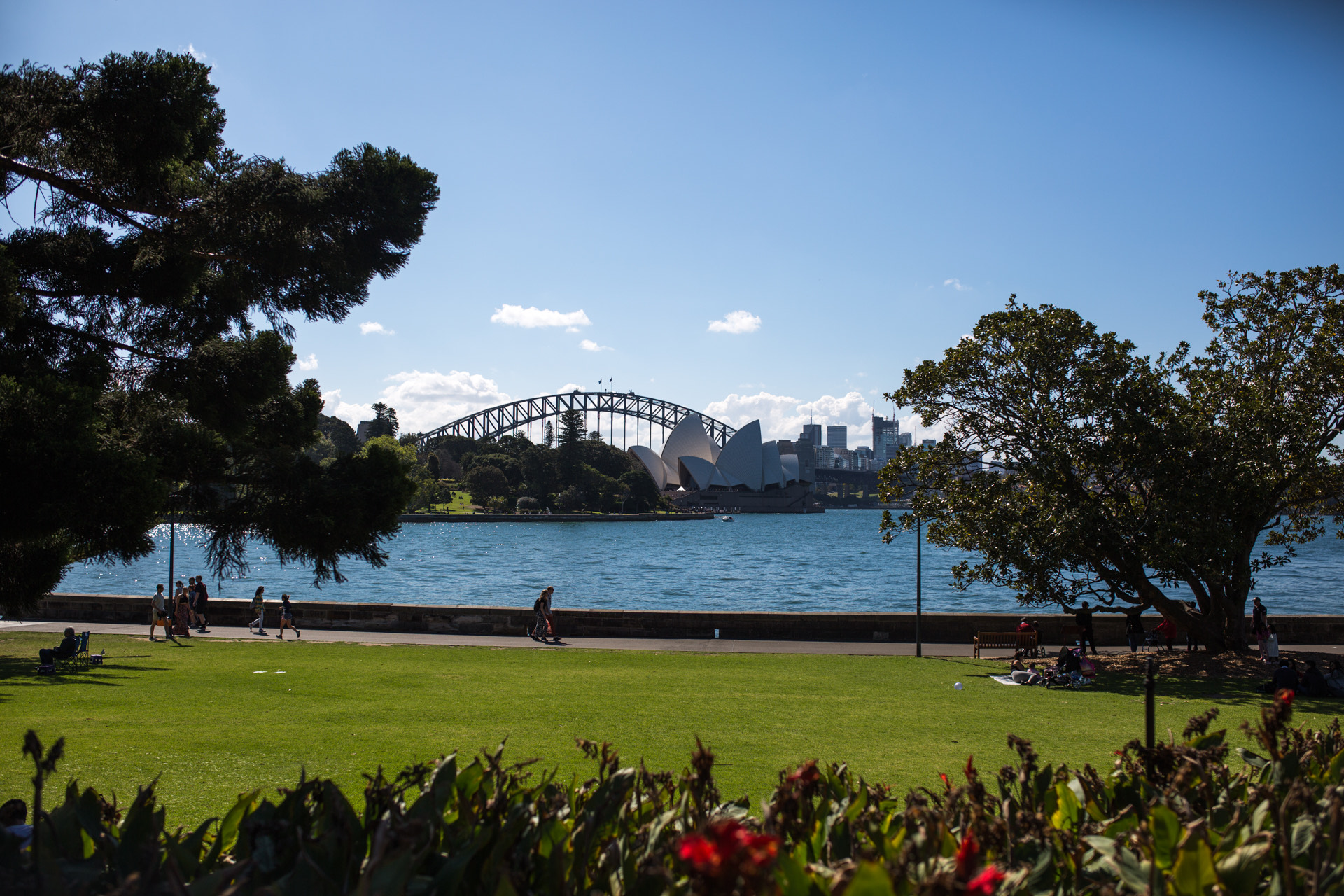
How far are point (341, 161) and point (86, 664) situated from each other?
28.7 ft

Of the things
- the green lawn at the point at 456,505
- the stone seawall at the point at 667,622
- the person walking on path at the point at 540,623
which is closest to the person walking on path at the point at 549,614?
the person walking on path at the point at 540,623

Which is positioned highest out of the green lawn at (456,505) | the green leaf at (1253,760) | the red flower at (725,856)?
the red flower at (725,856)

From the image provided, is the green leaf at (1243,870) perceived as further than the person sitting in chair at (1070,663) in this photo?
No

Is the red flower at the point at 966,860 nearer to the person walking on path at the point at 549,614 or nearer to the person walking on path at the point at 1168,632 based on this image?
the person walking on path at the point at 549,614

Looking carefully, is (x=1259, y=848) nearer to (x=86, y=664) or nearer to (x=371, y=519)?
(x=371, y=519)

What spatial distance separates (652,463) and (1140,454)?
103 metres

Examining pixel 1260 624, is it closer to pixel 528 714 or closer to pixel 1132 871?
pixel 528 714

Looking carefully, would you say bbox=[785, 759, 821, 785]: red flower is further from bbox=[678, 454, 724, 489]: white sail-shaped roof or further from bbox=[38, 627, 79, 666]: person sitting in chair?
bbox=[678, 454, 724, 489]: white sail-shaped roof

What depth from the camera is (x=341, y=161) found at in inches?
207

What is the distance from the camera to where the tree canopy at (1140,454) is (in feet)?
39.5

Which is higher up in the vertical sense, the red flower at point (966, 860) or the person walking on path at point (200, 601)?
the red flower at point (966, 860)

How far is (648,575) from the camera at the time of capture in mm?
42844

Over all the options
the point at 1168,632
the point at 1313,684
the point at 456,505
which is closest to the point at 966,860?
the point at 1313,684

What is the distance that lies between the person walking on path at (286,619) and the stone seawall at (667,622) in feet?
2.53
